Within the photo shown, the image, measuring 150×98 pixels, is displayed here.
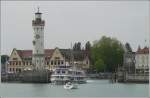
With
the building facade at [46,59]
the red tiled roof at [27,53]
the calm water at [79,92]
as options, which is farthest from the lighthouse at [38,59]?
the calm water at [79,92]

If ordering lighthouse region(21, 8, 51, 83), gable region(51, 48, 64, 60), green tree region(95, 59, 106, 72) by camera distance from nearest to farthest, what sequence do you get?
1. lighthouse region(21, 8, 51, 83)
2. green tree region(95, 59, 106, 72)
3. gable region(51, 48, 64, 60)

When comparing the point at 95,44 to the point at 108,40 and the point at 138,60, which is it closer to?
the point at 108,40

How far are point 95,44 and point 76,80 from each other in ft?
81.6

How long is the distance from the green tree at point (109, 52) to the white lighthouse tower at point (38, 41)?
11.2 metres

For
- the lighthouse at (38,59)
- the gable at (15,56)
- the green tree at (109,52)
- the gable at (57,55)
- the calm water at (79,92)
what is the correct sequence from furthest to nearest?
1. the gable at (15,56)
2. the gable at (57,55)
3. the green tree at (109,52)
4. the lighthouse at (38,59)
5. the calm water at (79,92)

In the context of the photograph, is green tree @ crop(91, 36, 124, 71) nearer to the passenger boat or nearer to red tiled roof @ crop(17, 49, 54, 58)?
red tiled roof @ crop(17, 49, 54, 58)

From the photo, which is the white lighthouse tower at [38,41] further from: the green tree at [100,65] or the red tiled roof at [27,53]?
the red tiled roof at [27,53]

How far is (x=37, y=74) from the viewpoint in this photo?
208 feet

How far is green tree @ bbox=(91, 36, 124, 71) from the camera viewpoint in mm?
78000

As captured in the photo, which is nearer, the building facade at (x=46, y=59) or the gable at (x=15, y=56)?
the building facade at (x=46, y=59)

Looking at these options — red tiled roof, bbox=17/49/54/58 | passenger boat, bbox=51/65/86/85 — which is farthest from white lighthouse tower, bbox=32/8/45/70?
red tiled roof, bbox=17/49/54/58

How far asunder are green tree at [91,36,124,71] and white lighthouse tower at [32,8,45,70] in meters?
11.2

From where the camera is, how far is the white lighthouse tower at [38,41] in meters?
67.1

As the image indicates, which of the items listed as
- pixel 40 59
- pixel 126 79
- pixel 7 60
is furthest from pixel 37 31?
pixel 7 60
